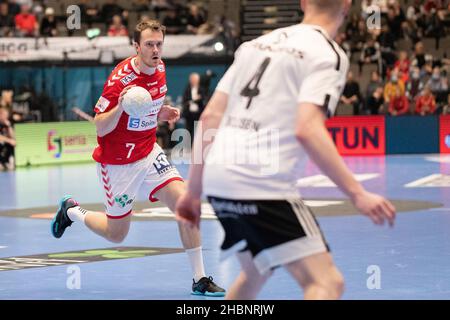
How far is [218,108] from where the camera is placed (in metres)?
5.77

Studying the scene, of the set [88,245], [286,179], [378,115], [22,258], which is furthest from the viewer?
[378,115]

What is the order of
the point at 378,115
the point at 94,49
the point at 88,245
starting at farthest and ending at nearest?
the point at 94,49 → the point at 378,115 → the point at 88,245

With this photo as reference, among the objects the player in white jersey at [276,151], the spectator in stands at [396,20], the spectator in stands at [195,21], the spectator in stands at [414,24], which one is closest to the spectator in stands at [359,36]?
the spectator in stands at [396,20]

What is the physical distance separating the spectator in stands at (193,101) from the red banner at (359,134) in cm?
344

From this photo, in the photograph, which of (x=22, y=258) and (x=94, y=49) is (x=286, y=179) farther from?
(x=94, y=49)

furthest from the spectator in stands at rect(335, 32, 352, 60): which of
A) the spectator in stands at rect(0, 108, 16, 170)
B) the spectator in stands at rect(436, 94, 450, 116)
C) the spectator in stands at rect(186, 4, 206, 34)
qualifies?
the spectator in stands at rect(0, 108, 16, 170)

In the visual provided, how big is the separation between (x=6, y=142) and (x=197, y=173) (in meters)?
19.4

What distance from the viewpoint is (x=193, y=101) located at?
1116 inches

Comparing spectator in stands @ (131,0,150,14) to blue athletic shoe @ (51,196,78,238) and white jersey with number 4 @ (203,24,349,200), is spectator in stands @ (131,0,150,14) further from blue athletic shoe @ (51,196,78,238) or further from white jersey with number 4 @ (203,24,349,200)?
white jersey with number 4 @ (203,24,349,200)

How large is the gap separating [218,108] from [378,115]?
22.4 meters

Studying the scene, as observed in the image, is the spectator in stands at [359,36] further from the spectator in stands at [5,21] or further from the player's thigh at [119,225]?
the player's thigh at [119,225]

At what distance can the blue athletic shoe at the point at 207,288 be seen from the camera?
9.08 meters

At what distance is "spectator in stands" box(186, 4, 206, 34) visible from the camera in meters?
31.7
